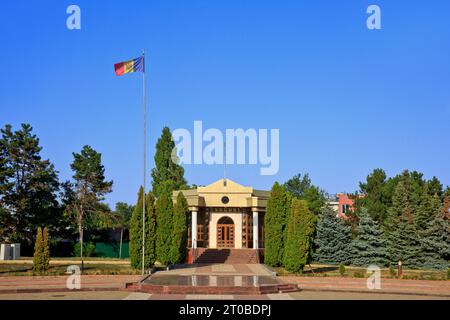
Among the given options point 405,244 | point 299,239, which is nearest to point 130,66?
point 299,239

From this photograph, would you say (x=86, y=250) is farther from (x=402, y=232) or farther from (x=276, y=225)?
(x=402, y=232)

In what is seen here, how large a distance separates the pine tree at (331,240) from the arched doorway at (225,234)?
22.2ft

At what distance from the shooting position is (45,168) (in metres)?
46.2

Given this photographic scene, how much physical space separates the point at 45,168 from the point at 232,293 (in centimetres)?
3105

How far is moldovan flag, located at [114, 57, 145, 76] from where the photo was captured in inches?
1013

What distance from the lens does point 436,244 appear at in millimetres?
36688

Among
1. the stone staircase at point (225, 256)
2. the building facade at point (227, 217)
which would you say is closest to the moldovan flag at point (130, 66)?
the building facade at point (227, 217)

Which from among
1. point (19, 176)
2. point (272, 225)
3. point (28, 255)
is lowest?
point (28, 255)

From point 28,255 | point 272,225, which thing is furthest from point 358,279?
point 28,255

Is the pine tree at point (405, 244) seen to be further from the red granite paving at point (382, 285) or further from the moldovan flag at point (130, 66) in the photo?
the moldovan flag at point (130, 66)

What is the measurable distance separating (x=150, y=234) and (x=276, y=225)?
9343 millimetres

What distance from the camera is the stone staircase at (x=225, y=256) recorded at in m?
36.9

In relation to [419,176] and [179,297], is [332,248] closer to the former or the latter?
[419,176]
